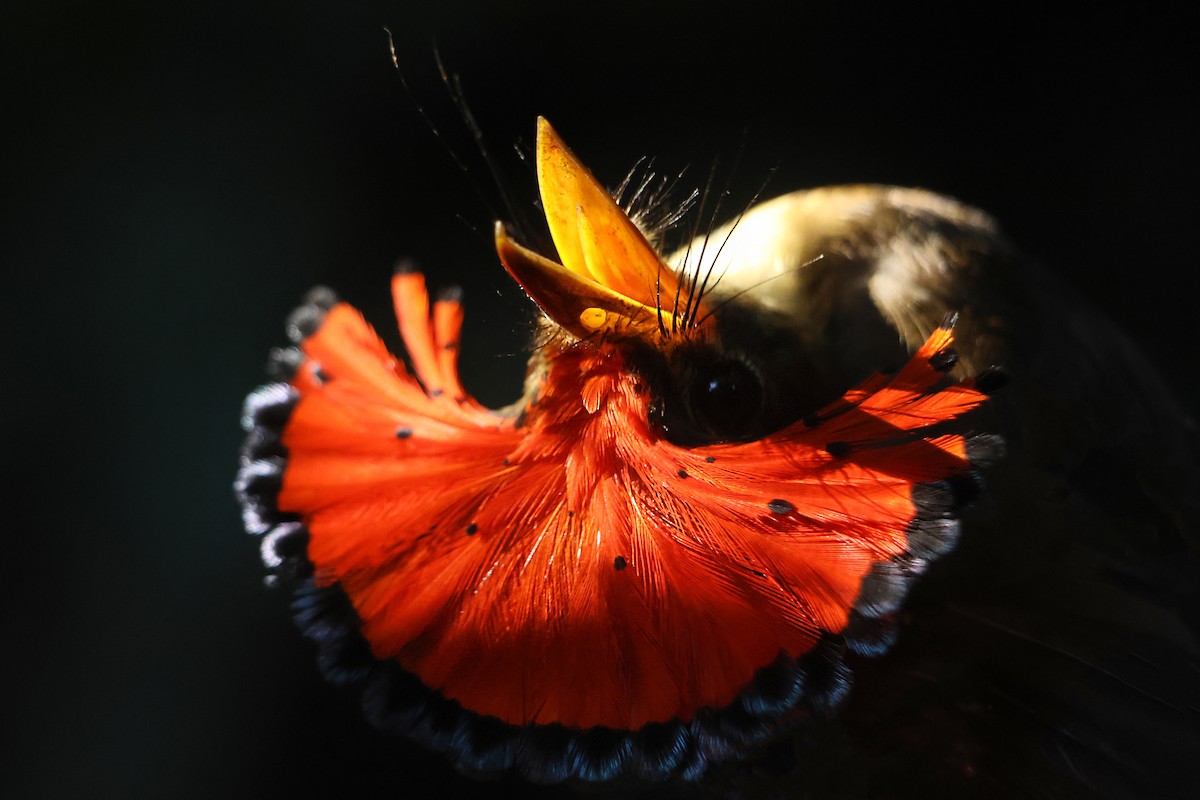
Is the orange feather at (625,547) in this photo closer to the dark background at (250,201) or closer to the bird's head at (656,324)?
the bird's head at (656,324)

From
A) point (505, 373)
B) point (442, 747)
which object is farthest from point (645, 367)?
point (505, 373)

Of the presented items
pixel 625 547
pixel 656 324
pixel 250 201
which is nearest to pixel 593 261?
pixel 656 324

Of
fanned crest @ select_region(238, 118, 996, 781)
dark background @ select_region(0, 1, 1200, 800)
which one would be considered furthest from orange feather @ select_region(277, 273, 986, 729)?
dark background @ select_region(0, 1, 1200, 800)

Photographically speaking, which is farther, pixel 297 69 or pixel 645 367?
pixel 297 69

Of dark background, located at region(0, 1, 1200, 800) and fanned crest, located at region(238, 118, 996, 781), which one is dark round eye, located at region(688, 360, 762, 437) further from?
dark background, located at region(0, 1, 1200, 800)

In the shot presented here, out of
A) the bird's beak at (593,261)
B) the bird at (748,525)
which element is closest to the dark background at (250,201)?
the bird at (748,525)

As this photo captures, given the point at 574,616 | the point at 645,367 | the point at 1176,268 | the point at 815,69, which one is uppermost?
the point at 815,69

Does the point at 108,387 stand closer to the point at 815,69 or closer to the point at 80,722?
the point at 80,722
